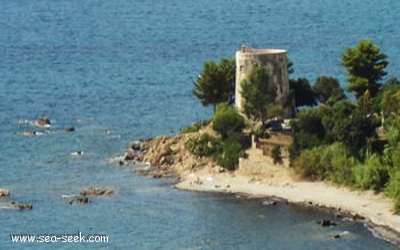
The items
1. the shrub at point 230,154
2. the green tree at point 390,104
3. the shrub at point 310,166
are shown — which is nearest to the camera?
the shrub at point 310,166

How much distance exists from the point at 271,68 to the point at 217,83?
5481 mm

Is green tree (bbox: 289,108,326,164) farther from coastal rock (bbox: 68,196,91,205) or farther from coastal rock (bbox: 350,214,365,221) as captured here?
coastal rock (bbox: 68,196,91,205)

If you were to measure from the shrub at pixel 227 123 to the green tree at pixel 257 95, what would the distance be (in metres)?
0.90

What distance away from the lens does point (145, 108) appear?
142 metres

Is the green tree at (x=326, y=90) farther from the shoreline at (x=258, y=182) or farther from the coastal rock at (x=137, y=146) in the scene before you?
the coastal rock at (x=137, y=146)

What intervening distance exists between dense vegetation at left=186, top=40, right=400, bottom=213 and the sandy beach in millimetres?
767

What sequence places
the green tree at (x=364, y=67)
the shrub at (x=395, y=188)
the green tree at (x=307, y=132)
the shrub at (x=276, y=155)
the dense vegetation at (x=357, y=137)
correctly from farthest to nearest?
the green tree at (x=364, y=67) < the shrub at (x=276, y=155) < the green tree at (x=307, y=132) < the dense vegetation at (x=357, y=137) < the shrub at (x=395, y=188)

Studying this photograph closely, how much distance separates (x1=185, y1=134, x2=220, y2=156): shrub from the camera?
116 meters

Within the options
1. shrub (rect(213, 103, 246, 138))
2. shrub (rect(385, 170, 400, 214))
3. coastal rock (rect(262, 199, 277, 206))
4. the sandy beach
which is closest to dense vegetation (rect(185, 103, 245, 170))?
shrub (rect(213, 103, 246, 138))

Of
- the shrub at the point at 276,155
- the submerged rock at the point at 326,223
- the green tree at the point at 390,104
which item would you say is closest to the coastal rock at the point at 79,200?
the shrub at the point at 276,155

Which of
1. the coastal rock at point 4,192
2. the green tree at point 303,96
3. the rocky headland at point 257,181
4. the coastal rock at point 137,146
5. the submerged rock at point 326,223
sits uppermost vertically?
the green tree at point 303,96

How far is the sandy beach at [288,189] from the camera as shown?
330 ft

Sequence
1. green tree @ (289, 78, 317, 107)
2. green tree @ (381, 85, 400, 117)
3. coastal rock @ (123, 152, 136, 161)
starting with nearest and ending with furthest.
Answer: green tree @ (381, 85, 400, 117) → coastal rock @ (123, 152, 136, 161) → green tree @ (289, 78, 317, 107)

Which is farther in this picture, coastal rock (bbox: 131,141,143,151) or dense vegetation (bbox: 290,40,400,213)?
coastal rock (bbox: 131,141,143,151)
